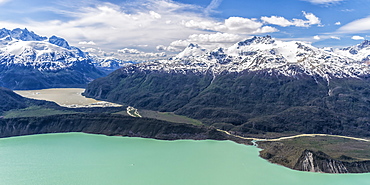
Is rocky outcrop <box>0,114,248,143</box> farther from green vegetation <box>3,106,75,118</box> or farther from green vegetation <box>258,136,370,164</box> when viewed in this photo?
green vegetation <box>3,106,75,118</box>

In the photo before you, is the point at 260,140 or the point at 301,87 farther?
the point at 301,87

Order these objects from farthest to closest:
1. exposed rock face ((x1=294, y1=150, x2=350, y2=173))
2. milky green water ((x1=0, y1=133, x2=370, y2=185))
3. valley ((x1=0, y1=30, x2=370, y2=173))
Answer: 1. valley ((x1=0, y1=30, x2=370, y2=173))
2. exposed rock face ((x1=294, y1=150, x2=350, y2=173))
3. milky green water ((x1=0, y1=133, x2=370, y2=185))

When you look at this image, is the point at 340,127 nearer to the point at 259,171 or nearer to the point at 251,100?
the point at 251,100

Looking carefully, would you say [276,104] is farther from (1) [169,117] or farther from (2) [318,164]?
(2) [318,164]

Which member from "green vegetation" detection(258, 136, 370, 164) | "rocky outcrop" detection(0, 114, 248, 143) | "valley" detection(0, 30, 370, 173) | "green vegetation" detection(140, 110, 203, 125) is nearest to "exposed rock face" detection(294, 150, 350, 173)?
"valley" detection(0, 30, 370, 173)

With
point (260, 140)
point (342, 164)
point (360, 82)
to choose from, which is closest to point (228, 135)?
point (260, 140)

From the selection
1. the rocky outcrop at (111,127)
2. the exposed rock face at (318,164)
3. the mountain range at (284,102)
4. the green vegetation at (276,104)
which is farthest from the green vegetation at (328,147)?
the rocky outcrop at (111,127)
